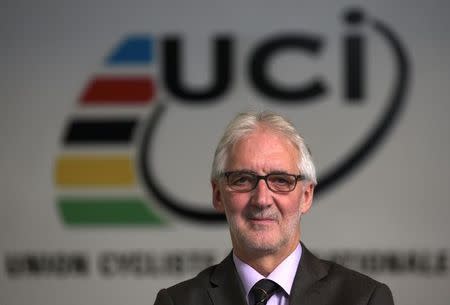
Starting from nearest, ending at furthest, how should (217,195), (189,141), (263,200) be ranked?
(263,200) < (217,195) < (189,141)

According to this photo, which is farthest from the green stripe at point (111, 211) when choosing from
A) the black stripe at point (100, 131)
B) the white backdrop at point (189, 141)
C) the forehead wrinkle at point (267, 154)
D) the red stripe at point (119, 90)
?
the forehead wrinkle at point (267, 154)

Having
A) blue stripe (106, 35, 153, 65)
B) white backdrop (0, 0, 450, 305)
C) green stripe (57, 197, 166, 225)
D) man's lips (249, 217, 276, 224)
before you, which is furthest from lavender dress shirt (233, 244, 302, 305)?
blue stripe (106, 35, 153, 65)

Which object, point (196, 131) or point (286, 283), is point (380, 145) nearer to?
point (196, 131)

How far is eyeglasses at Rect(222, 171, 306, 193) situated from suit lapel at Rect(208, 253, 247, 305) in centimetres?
17

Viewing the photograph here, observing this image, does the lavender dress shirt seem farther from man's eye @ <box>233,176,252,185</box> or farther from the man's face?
man's eye @ <box>233,176,252,185</box>

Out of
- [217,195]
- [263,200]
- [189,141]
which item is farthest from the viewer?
[189,141]

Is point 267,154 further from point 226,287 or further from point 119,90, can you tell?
point 119,90

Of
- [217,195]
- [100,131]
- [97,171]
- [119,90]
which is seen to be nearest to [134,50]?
[119,90]

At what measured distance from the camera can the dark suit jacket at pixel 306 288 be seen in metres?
1.46

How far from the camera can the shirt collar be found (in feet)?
4.88

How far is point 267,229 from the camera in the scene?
145cm

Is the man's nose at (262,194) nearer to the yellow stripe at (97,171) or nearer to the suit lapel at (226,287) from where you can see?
the suit lapel at (226,287)

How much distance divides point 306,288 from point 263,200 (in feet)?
0.66

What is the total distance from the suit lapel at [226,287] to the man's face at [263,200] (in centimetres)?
7
